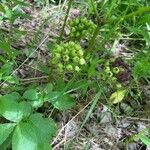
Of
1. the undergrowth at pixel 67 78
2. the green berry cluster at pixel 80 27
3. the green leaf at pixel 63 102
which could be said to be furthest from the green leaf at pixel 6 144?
the green berry cluster at pixel 80 27

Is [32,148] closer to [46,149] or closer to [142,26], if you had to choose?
[46,149]

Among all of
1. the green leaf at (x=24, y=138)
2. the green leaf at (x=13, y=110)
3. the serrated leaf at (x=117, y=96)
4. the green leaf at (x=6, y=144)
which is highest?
the green leaf at (x=13, y=110)

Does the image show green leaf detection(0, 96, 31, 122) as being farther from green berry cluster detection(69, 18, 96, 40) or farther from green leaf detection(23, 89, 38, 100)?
green berry cluster detection(69, 18, 96, 40)

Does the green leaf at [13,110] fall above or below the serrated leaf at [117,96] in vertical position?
above

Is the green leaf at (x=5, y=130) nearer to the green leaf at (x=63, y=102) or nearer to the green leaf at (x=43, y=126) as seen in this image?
the green leaf at (x=43, y=126)

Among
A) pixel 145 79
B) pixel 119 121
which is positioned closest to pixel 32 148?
pixel 119 121

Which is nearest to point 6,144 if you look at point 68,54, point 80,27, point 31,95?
point 31,95
